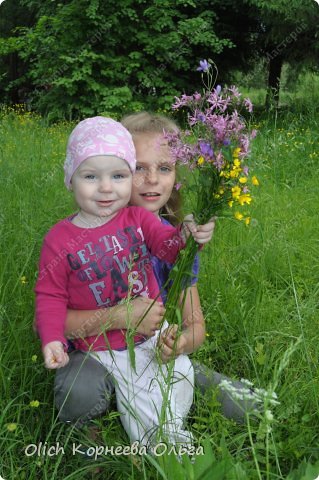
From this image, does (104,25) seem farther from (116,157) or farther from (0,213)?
(116,157)

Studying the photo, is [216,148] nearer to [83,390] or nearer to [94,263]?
[94,263]

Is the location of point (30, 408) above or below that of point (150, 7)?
below

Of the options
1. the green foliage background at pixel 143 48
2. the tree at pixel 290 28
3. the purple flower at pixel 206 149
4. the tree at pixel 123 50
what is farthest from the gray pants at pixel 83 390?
the tree at pixel 123 50

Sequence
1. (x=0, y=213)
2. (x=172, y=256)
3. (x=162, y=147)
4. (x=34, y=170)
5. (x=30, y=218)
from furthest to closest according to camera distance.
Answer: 1. (x=34, y=170)
2. (x=30, y=218)
3. (x=0, y=213)
4. (x=162, y=147)
5. (x=172, y=256)

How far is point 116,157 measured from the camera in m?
1.69

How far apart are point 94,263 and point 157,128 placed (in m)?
0.66

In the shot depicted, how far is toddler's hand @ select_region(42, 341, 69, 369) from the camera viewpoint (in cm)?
155

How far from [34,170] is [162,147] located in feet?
6.67

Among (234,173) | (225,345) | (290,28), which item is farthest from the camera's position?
(290,28)

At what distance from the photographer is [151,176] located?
1936 millimetres

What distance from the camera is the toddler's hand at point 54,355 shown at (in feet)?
5.09

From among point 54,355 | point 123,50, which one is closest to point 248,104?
point 54,355

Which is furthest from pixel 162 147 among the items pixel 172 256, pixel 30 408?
pixel 30 408

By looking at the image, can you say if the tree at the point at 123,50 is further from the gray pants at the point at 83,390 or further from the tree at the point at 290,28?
the gray pants at the point at 83,390
